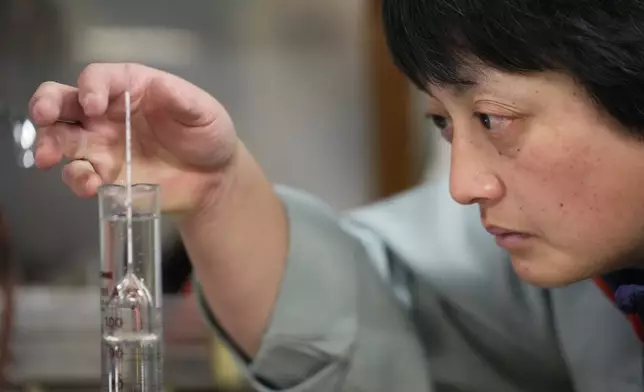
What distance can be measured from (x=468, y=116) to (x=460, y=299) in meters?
0.24

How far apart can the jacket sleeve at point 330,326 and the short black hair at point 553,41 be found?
20 centimetres

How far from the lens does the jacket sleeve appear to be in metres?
0.65

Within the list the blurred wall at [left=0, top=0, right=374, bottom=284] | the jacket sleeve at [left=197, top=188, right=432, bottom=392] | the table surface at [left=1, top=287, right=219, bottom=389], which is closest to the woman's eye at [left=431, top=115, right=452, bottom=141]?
the jacket sleeve at [left=197, top=188, right=432, bottom=392]

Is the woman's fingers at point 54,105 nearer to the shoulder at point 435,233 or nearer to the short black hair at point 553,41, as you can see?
the short black hair at point 553,41

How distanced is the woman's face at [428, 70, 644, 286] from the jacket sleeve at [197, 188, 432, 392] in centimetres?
17

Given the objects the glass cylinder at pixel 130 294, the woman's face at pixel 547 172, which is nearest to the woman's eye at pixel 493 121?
the woman's face at pixel 547 172

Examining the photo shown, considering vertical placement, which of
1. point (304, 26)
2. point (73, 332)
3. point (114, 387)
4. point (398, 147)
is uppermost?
point (304, 26)

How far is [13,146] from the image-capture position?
772mm

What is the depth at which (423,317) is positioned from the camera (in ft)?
2.40

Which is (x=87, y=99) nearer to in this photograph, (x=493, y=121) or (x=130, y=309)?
(x=130, y=309)

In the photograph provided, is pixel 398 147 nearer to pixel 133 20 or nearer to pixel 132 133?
pixel 133 20

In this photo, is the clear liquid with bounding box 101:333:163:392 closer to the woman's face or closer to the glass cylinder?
the glass cylinder

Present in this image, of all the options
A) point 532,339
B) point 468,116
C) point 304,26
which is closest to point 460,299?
point 532,339

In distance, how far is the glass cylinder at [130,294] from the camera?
0.46 metres
